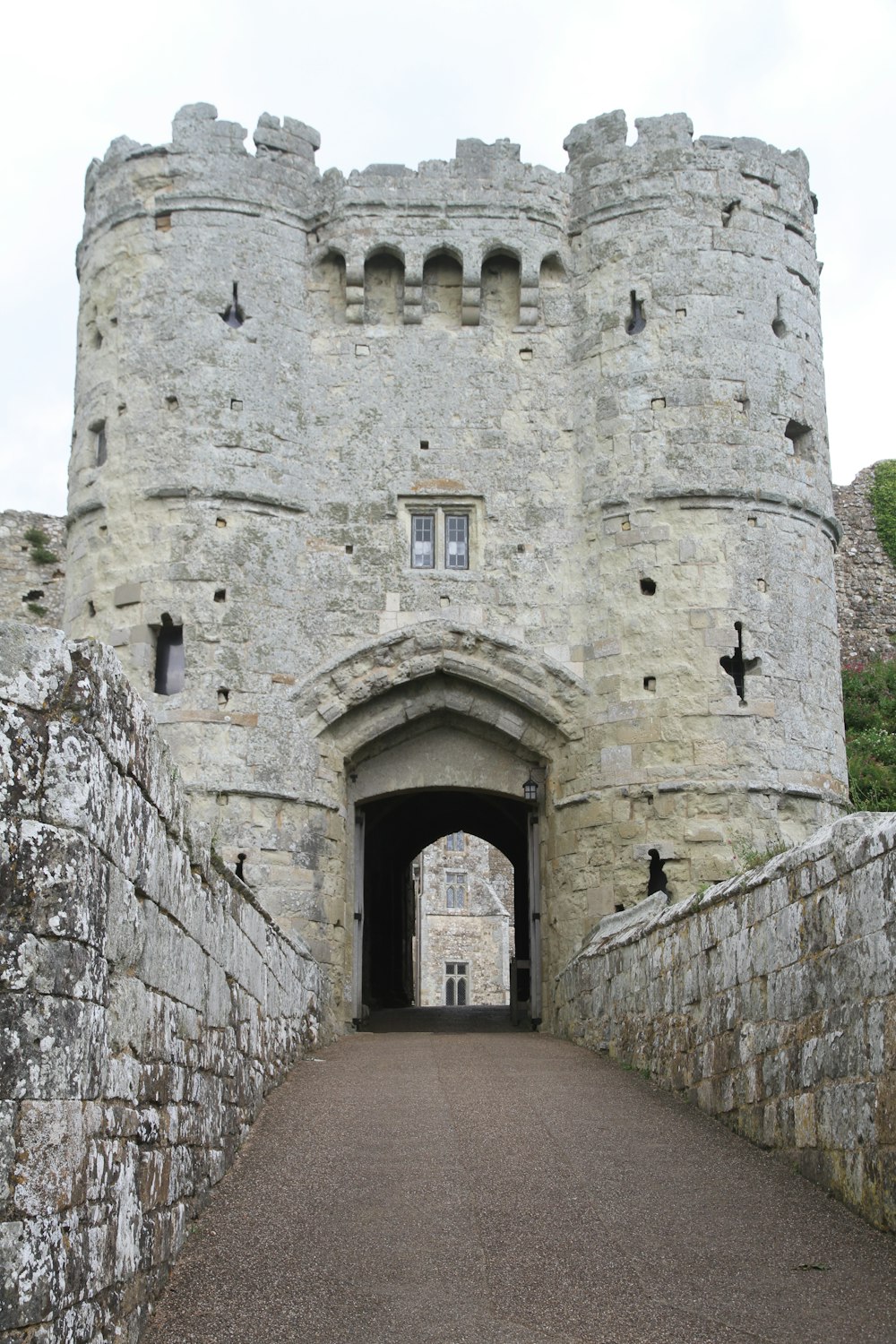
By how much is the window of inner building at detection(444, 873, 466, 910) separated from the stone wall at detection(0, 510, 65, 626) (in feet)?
74.5

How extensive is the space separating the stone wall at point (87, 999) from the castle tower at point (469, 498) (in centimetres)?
975

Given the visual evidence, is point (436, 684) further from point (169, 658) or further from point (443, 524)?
point (169, 658)

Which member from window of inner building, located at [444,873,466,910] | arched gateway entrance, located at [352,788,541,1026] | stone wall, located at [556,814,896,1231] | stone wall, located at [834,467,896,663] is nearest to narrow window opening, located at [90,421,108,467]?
arched gateway entrance, located at [352,788,541,1026]

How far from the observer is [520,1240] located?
5.37 metres

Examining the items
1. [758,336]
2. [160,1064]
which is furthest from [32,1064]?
[758,336]

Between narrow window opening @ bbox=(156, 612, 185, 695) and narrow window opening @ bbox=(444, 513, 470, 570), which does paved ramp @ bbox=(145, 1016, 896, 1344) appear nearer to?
narrow window opening @ bbox=(156, 612, 185, 695)

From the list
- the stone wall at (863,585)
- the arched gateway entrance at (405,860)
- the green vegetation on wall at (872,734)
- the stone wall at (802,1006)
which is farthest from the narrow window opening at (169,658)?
the stone wall at (863,585)

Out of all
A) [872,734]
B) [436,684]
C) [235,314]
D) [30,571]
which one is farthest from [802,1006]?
[30,571]

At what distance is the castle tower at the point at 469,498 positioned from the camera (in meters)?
14.8

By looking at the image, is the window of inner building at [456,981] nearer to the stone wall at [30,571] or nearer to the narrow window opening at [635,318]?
the stone wall at [30,571]

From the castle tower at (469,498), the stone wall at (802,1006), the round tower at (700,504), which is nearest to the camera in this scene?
the stone wall at (802,1006)

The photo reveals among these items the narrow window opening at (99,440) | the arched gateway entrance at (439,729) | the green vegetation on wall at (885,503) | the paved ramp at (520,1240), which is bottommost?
the paved ramp at (520,1240)

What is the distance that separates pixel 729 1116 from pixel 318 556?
9.47 m

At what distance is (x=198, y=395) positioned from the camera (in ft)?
50.9
